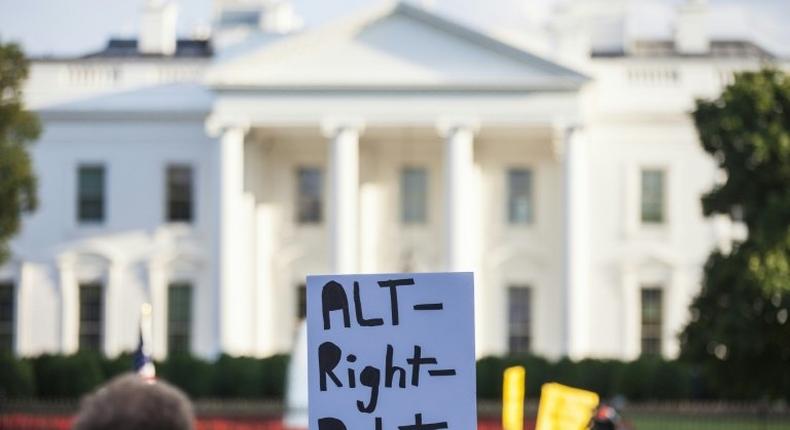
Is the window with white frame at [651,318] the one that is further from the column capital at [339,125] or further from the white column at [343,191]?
the column capital at [339,125]

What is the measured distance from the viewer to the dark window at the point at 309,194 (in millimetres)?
52094

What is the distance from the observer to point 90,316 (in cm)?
5184

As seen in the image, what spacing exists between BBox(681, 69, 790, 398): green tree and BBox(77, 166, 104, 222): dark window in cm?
2502

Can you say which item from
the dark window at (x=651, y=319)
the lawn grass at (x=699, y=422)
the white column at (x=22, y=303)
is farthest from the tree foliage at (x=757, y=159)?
the white column at (x=22, y=303)

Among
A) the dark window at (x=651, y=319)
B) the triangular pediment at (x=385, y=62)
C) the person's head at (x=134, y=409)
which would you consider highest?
the triangular pediment at (x=385, y=62)

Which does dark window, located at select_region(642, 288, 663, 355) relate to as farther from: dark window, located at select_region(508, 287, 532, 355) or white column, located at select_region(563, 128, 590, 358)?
white column, located at select_region(563, 128, 590, 358)

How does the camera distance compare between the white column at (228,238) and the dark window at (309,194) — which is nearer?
the white column at (228,238)

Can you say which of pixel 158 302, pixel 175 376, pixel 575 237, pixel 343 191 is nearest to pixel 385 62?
pixel 343 191

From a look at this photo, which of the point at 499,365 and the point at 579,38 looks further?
the point at 579,38

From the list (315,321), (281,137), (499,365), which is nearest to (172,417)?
(315,321)

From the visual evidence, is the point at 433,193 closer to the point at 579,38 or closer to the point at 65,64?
the point at 579,38

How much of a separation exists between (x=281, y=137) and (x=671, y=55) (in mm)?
10881

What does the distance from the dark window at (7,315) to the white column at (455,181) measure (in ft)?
40.1

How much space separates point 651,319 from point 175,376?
45.6 ft
